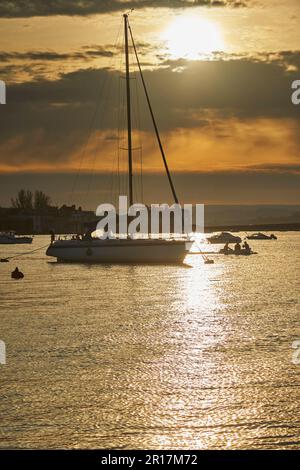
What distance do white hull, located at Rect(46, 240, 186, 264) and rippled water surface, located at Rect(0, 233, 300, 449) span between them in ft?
89.7

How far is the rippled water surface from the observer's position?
1748cm

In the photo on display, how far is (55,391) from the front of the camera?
2138 cm

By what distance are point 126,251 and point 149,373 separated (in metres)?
53.5

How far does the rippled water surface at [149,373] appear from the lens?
1748 centimetres

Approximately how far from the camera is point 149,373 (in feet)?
78.9

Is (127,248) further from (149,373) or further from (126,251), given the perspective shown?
(149,373)

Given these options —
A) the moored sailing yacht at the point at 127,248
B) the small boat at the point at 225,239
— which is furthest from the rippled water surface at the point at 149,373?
the small boat at the point at 225,239

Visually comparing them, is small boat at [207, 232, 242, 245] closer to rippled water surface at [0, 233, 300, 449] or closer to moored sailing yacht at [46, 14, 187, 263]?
moored sailing yacht at [46, 14, 187, 263]

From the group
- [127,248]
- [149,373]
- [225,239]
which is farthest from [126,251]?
[225,239]

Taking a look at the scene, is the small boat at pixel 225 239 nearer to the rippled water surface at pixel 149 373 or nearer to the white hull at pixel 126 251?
the white hull at pixel 126 251

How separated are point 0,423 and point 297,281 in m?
52.7

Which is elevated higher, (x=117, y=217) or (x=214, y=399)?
(x=214, y=399)
